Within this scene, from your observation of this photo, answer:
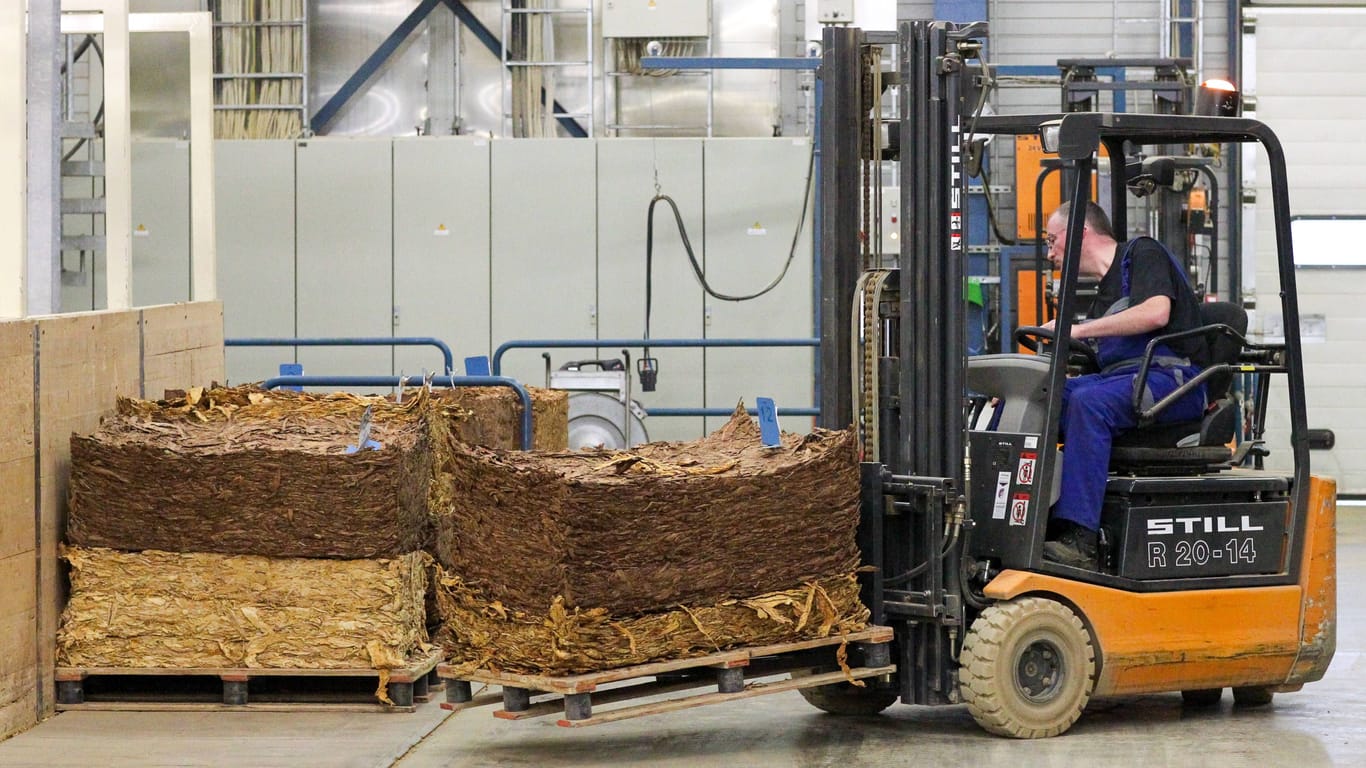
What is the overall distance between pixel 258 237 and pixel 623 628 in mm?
9652

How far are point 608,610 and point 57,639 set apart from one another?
2586 mm

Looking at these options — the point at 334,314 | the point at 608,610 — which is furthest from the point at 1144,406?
the point at 334,314

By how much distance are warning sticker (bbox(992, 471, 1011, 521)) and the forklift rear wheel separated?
1.09 feet

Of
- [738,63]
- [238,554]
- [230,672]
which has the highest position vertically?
[738,63]

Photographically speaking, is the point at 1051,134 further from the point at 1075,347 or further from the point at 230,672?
the point at 230,672

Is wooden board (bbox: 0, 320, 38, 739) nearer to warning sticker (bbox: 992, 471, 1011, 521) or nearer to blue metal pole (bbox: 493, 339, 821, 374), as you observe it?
warning sticker (bbox: 992, 471, 1011, 521)

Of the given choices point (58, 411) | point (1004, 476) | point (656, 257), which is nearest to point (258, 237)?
point (656, 257)

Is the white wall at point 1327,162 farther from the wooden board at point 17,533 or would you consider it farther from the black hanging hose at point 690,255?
the wooden board at point 17,533

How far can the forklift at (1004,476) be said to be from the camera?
576 cm

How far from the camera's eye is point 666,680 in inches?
222

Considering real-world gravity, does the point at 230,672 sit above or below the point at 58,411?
below

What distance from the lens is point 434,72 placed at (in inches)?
605

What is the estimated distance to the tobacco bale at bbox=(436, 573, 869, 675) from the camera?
206 inches

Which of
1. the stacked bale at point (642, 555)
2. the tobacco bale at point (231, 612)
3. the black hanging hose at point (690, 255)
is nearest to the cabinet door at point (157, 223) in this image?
the black hanging hose at point (690, 255)
